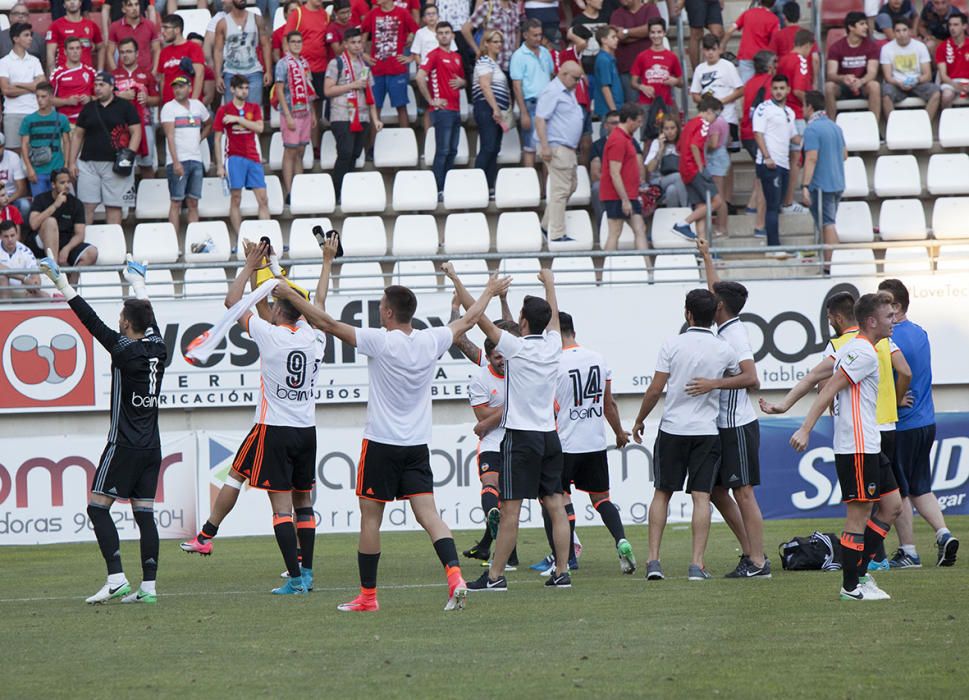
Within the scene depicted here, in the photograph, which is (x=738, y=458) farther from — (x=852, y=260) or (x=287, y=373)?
(x=852, y=260)

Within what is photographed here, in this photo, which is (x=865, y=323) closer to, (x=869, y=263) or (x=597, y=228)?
(x=869, y=263)

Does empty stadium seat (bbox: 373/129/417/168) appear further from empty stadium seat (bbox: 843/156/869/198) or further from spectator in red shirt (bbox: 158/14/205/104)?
empty stadium seat (bbox: 843/156/869/198)

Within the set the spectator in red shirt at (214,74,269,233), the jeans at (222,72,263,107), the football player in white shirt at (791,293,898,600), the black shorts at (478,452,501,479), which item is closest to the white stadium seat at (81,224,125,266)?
the spectator in red shirt at (214,74,269,233)

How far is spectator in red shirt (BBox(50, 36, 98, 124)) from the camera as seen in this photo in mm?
19953

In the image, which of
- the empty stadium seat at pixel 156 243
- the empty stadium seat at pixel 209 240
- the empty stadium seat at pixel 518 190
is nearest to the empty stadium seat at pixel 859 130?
the empty stadium seat at pixel 518 190

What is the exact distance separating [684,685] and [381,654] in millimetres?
1749

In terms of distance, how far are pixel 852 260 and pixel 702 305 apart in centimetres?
877

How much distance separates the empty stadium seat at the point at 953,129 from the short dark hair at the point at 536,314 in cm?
1270

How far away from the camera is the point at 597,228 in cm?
1978

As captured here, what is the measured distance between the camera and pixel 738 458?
10461mm

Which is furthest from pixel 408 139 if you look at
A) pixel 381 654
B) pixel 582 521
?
pixel 381 654

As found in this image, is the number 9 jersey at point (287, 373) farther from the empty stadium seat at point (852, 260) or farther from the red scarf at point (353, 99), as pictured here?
the red scarf at point (353, 99)

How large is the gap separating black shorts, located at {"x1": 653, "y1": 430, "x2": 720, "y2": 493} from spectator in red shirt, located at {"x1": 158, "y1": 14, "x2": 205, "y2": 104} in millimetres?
11974

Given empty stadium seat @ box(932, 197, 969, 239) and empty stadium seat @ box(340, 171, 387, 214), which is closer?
empty stadium seat @ box(932, 197, 969, 239)
